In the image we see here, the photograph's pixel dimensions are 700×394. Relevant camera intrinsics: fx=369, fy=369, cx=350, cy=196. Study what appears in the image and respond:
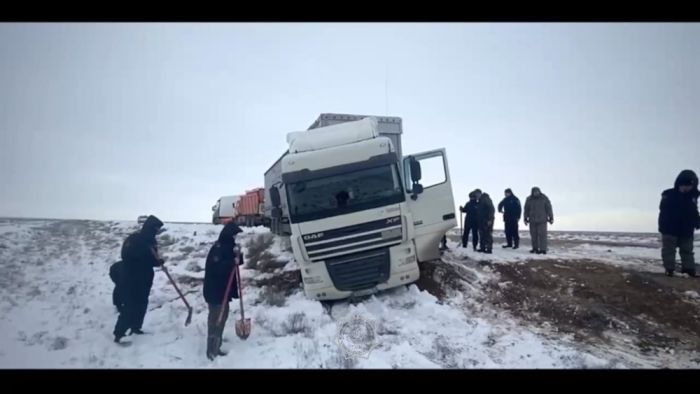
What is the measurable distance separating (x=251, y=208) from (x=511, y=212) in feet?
30.2

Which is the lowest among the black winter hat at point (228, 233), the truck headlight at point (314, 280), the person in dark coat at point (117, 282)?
the truck headlight at point (314, 280)

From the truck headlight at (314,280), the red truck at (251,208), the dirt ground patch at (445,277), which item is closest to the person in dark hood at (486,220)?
the dirt ground patch at (445,277)

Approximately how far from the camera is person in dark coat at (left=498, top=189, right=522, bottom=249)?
9.35m

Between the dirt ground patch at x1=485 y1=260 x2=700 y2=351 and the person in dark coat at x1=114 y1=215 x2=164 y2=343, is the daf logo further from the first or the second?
the dirt ground patch at x1=485 y1=260 x2=700 y2=351

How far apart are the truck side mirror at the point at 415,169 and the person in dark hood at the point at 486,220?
2941 mm

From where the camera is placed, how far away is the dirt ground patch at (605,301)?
5.03 m

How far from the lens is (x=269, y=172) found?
1195 centimetres

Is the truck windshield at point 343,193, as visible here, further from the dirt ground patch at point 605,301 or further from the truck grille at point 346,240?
the dirt ground patch at point 605,301

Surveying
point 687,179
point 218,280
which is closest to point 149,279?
point 218,280

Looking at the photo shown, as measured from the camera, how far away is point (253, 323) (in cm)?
543

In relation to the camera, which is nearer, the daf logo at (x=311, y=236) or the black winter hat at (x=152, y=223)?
the black winter hat at (x=152, y=223)

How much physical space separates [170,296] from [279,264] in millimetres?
2581
